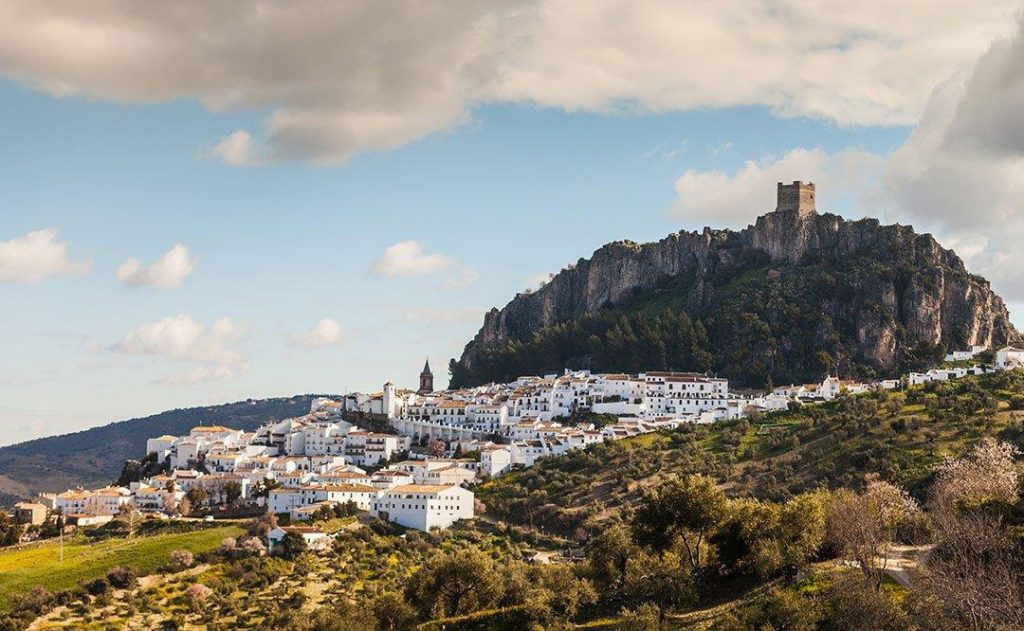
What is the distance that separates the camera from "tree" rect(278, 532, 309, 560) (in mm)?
68375

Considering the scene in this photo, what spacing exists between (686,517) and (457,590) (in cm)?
1154

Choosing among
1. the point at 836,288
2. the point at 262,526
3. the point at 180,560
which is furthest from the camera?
the point at 836,288

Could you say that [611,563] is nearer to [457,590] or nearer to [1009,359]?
[457,590]

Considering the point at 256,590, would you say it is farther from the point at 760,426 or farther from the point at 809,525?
the point at 760,426

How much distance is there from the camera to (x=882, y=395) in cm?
9119

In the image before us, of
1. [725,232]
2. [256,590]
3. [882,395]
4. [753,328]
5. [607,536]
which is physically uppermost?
[725,232]

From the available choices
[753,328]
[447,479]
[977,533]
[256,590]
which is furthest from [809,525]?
[753,328]

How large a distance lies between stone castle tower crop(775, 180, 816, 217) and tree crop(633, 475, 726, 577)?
9876cm

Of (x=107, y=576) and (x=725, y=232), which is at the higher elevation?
(x=725, y=232)

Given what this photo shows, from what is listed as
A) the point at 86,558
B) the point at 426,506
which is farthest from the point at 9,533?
the point at 426,506

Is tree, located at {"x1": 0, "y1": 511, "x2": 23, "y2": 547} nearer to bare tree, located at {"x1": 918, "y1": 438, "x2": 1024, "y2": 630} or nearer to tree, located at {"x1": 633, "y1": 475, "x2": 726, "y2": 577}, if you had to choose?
tree, located at {"x1": 633, "y1": 475, "x2": 726, "y2": 577}

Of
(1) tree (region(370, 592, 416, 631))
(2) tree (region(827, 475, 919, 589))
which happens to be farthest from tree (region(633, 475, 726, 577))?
(1) tree (region(370, 592, 416, 631))

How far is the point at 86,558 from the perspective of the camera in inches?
2689

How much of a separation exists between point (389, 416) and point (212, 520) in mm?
32814
